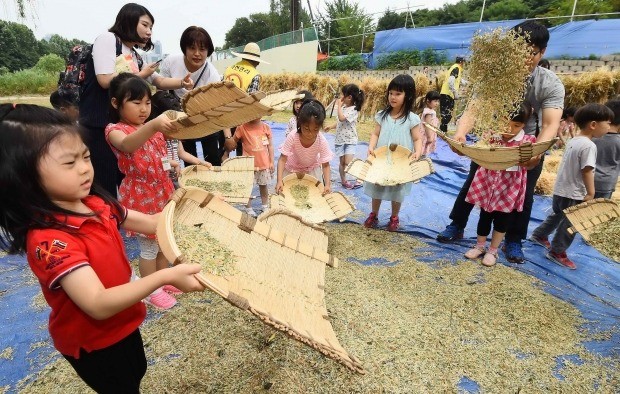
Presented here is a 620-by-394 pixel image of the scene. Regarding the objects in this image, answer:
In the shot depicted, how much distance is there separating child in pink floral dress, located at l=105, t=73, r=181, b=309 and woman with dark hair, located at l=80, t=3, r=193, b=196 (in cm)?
43

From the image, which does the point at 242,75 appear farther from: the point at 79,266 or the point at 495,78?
the point at 79,266

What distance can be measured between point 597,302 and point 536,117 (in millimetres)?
1449

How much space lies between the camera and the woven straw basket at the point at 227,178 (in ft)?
10.5

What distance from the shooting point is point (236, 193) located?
3258 millimetres

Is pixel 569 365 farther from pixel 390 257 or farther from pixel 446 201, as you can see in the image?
pixel 446 201

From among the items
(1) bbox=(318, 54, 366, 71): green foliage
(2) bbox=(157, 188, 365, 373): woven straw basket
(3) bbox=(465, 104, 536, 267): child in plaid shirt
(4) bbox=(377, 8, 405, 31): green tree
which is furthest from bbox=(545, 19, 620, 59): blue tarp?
(4) bbox=(377, 8, 405, 31): green tree

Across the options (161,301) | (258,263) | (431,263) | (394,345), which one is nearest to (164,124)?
(258,263)

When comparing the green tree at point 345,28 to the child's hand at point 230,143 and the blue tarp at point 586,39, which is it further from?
the child's hand at point 230,143

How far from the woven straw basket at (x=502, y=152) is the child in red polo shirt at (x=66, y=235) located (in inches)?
72.2

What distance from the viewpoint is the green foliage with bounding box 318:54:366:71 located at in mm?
20691

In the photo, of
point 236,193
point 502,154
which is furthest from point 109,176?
point 502,154

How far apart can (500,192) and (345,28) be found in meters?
39.0

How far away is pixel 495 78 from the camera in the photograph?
2664 mm

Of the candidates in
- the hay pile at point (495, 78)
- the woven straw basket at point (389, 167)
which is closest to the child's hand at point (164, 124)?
the woven straw basket at point (389, 167)
